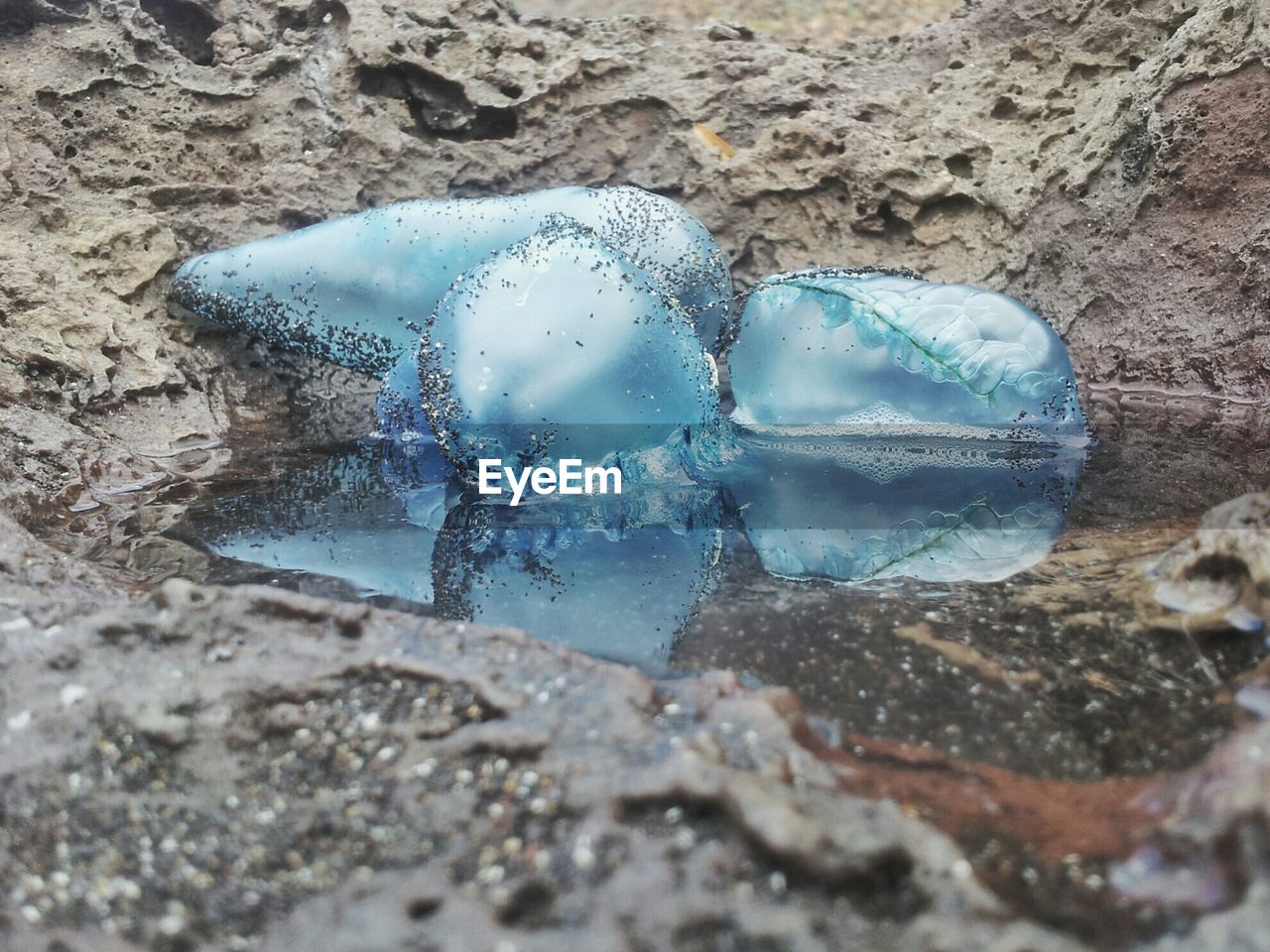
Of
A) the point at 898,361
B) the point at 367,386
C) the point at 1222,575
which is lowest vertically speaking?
the point at 367,386

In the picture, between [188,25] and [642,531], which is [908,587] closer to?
[642,531]

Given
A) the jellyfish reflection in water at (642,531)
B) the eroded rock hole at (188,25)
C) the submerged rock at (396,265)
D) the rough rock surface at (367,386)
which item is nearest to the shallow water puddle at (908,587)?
the jellyfish reflection in water at (642,531)

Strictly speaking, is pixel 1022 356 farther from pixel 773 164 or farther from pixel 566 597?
pixel 566 597

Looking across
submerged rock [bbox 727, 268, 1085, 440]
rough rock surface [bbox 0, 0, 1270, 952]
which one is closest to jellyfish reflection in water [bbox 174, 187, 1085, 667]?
submerged rock [bbox 727, 268, 1085, 440]

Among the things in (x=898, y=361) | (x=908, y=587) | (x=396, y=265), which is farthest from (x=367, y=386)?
(x=908, y=587)

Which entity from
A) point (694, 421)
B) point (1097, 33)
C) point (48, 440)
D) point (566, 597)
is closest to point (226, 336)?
point (48, 440)

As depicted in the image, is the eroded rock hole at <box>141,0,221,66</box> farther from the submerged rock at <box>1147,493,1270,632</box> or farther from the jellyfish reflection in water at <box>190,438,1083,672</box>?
the submerged rock at <box>1147,493,1270,632</box>
